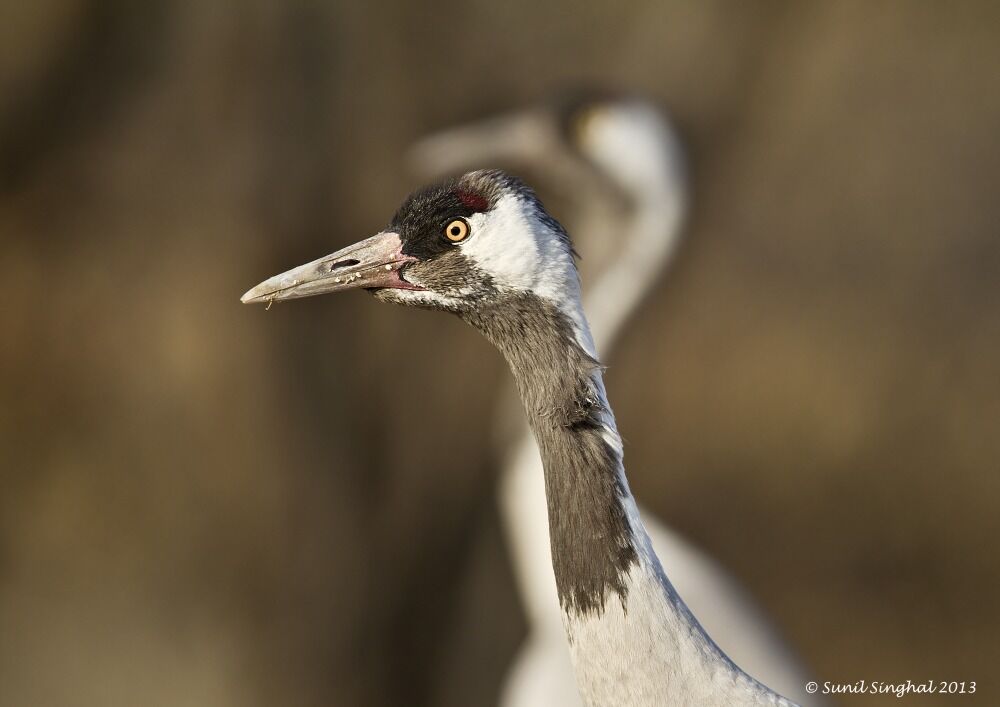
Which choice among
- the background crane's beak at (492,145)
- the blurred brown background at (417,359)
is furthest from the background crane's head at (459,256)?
the blurred brown background at (417,359)

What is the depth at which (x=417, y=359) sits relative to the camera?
415 centimetres

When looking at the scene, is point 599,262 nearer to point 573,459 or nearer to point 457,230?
point 457,230

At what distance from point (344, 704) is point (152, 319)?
1.79 meters

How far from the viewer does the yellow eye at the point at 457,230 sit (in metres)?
1.38

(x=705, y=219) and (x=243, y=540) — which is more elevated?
(x=705, y=219)

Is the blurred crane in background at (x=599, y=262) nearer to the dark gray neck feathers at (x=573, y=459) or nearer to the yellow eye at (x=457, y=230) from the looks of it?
the dark gray neck feathers at (x=573, y=459)

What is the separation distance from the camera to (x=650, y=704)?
4.17 ft

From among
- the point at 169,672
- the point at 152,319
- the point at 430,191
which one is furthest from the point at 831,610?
the point at 430,191

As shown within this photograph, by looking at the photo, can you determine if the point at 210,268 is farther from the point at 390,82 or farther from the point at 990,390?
the point at 990,390

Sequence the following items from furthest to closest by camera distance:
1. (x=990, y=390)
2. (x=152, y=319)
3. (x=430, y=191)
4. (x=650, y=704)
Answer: (x=990, y=390) → (x=152, y=319) → (x=430, y=191) → (x=650, y=704)

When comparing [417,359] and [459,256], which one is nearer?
[459,256]

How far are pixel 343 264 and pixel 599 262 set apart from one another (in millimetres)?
1419

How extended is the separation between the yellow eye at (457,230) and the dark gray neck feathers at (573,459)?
0.12m

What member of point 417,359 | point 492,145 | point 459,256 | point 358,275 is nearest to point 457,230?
point 459,256
